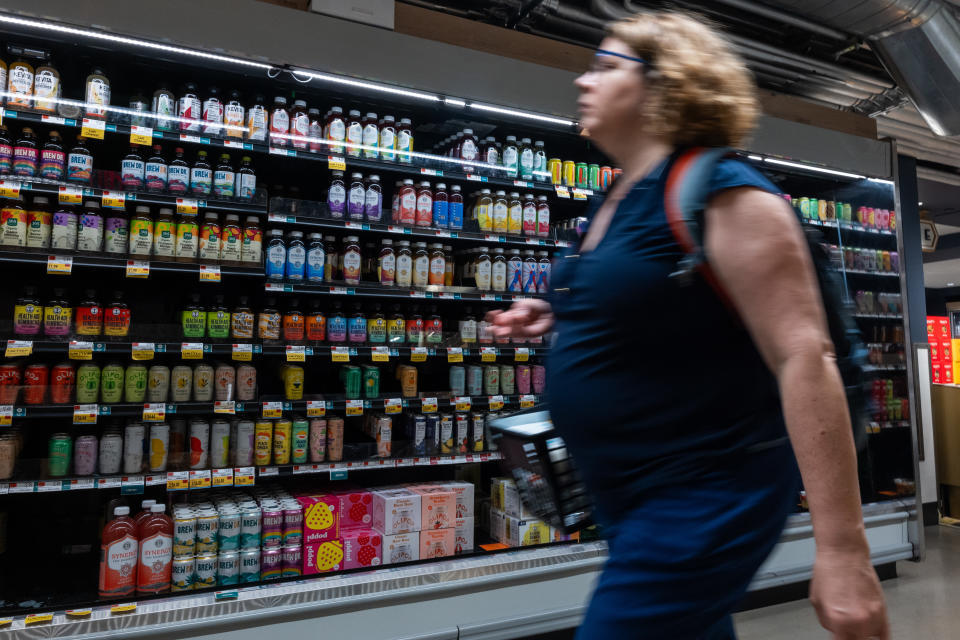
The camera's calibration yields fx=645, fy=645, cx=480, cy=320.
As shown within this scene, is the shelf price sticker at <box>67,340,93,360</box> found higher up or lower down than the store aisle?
higher up

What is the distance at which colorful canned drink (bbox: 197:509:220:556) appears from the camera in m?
2.63

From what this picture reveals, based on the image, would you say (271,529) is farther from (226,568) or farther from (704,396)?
(704,396)

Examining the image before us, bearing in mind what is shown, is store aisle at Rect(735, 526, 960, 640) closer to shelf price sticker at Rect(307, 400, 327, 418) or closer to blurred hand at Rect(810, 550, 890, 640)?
shelf price sticker at Rect(307, 400, 327, 418)

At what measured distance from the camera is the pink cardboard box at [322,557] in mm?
2822

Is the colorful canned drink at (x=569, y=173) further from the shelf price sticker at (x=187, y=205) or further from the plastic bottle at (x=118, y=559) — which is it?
the plastic bottle at (x=118, y=559)

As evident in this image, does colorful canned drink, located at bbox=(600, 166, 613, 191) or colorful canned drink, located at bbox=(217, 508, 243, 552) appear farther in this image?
colorful canned drink, located at bbox=(600, 166, 613, 191)

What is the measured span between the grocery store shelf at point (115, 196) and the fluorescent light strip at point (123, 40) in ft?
1.83

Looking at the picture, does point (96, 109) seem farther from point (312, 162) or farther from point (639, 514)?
point (639, 514)

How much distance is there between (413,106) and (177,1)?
3.72 feet

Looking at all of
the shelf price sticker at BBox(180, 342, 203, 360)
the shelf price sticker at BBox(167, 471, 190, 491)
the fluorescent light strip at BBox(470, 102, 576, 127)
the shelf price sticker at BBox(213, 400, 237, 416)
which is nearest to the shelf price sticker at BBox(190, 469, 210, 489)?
the shelf price sticker at BBox(167, 471, 190, 491)

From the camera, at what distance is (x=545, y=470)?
131cm

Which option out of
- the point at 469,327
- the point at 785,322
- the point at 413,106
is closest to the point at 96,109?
the point at 413,106

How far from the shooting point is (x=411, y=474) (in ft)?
11.8

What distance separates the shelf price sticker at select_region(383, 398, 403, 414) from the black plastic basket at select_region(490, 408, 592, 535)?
1.74 meters
